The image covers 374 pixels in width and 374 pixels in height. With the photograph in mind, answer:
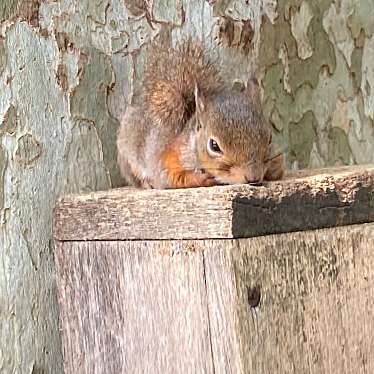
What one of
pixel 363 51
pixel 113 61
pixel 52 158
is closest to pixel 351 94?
pixel 363 51

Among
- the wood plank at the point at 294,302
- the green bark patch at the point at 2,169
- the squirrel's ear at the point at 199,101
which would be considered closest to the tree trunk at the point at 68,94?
the green bark patch at the point at 2,169

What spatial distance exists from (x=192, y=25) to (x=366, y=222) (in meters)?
0.55

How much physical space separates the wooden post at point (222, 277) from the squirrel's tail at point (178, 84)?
0.57 feet

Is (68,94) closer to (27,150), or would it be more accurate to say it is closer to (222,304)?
(27,150)

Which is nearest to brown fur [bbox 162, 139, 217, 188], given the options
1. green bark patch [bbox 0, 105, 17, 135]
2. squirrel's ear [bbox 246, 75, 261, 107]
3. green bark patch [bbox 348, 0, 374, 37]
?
squirrel's ear [bbox 246, 75, 261, 107]

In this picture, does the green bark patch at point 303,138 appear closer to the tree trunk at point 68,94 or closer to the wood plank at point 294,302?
the tree trunk at point 68,94

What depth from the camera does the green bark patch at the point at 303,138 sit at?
197 centimetres

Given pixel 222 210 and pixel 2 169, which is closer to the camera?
pixel 222 210

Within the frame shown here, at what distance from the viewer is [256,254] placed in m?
1.24

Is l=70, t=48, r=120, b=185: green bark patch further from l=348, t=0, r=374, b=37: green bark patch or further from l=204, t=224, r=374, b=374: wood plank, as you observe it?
l=348, t=0, r=374, b=37: green bark patch

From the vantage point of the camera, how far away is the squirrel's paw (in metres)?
1.44

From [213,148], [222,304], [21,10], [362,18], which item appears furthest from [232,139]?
[362,18]

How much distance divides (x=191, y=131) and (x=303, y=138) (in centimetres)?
58

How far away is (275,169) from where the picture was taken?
1.45 metres
